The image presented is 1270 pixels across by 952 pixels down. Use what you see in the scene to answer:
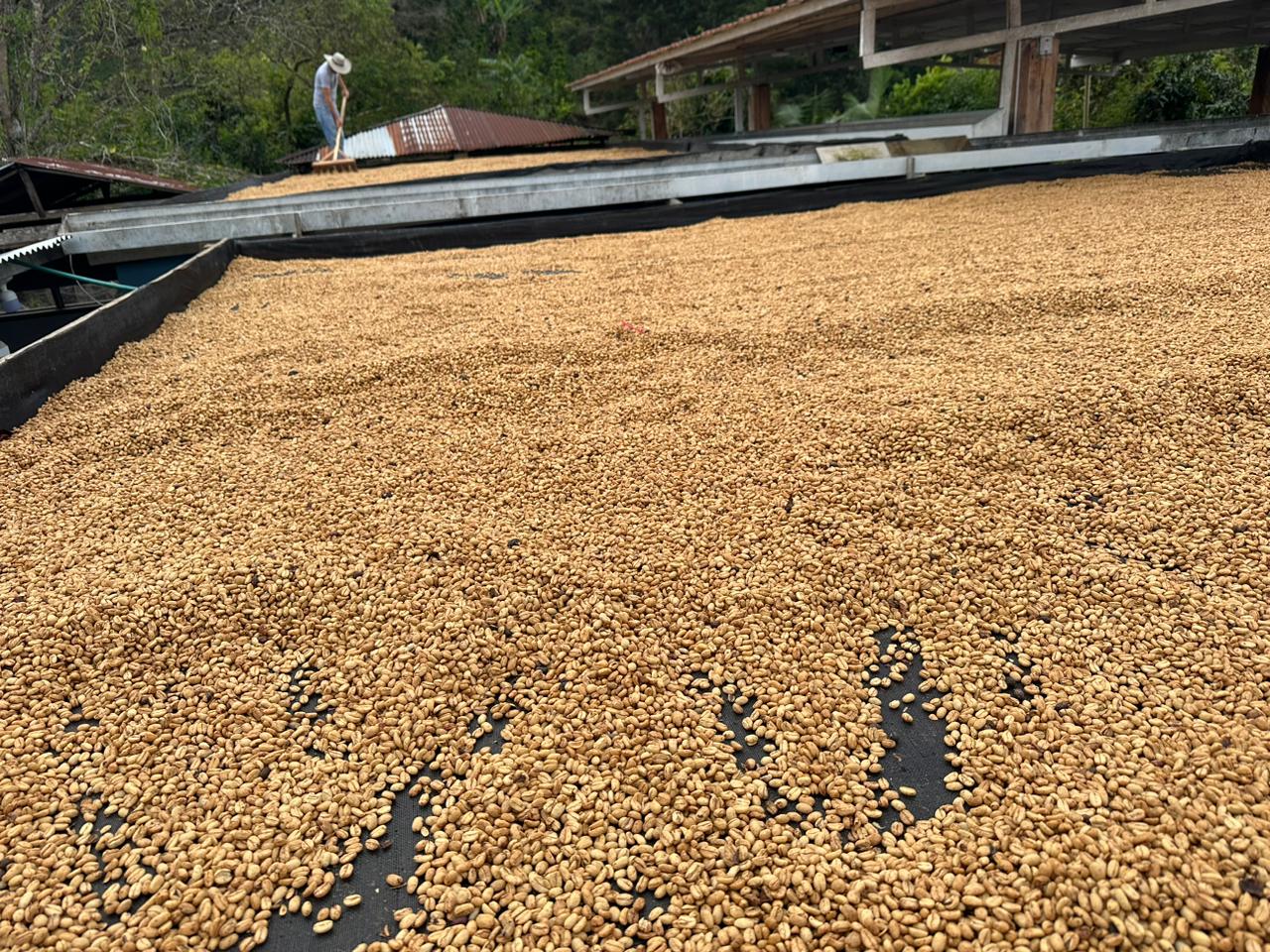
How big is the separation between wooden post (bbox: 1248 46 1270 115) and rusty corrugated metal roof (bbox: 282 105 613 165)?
961 cm

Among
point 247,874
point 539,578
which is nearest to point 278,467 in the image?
point 539,578

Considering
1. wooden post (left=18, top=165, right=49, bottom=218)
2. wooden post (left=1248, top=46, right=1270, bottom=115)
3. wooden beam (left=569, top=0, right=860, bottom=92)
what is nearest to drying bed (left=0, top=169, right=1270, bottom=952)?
wooden beam (left=569, top=0, right=860, bottom=92)

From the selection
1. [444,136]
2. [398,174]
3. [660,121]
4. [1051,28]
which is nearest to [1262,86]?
[1051,28]

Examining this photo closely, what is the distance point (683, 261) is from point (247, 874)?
376 centimetres

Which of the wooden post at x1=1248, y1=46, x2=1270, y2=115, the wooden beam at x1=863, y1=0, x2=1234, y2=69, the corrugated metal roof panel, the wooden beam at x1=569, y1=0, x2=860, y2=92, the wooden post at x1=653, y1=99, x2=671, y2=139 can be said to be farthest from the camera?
the wooden post at x1=653, y1=99, x2=671, y2=139

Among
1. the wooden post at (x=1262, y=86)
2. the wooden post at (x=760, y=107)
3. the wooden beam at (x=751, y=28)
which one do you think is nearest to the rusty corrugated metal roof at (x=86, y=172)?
the wooden beam at (x=751, y=28)

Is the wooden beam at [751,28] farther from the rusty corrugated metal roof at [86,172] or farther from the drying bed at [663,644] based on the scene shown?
the rusty corrugated metal roof at [86,172]

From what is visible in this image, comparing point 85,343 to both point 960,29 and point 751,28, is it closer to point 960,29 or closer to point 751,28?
point 751,28

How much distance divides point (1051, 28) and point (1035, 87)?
1.71 feet

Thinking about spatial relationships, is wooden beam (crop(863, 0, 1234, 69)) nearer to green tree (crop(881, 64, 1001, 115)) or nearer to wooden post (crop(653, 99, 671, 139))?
wooden post (crop(653, 99, 671, 139))

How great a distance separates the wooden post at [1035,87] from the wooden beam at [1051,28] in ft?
0.50

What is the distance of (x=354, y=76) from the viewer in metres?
17.1

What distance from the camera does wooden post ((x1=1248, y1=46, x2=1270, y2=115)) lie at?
348 inches

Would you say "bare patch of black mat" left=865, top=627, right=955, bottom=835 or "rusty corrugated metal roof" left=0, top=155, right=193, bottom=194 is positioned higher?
"rusty corrugated metal roof" left=0, top=155, right=193, bottom=194
